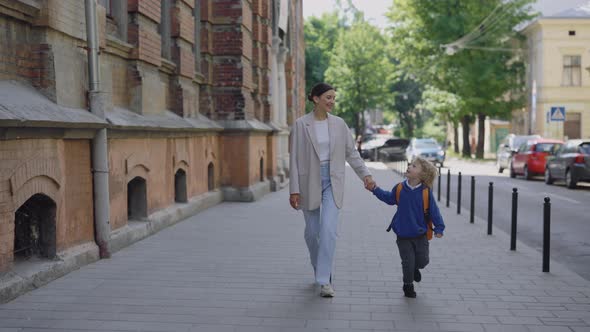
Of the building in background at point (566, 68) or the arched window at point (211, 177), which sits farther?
the building in background at point (566, 68)

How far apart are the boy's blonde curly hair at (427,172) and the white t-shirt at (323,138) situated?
818mm

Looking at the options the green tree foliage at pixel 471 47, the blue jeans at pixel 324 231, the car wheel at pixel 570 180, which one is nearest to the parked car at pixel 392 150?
the green tree foliage at pixel 471 47

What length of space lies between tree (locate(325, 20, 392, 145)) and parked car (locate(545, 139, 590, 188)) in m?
36.7

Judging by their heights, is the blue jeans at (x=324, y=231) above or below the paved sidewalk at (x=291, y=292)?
above

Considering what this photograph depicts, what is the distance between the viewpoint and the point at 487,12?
42.7 metres

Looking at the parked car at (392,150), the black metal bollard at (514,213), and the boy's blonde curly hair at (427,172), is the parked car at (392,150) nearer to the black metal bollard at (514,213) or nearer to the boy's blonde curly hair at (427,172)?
the black metal bollard at (514,213)

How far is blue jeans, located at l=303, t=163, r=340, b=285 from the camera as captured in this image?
6.21 m

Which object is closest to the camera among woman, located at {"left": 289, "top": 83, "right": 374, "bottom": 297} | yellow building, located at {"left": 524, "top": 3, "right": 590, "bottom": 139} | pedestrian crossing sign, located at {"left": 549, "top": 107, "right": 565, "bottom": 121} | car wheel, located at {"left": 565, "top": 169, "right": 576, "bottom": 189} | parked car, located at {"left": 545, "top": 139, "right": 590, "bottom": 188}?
woman, located at {"left": 289, "top": 83, "right": 374, "bottom": 297}

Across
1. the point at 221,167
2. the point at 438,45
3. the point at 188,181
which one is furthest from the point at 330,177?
the point at 438,45

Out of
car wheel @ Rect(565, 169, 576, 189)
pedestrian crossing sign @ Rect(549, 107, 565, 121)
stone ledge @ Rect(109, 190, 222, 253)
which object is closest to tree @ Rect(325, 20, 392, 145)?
pedestrian crossing sign @ Rect(549, 107, 565, 121)

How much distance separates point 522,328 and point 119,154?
5526 mm

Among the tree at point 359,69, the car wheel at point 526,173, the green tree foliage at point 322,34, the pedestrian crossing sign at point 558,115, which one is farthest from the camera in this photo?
the green tree foliage at point 322,34

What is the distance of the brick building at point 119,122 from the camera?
6.55 meters

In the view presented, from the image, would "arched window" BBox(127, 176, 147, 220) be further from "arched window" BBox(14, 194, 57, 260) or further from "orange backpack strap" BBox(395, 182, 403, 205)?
"orange backpack strap" BBox(395, 182, 403, 205)
